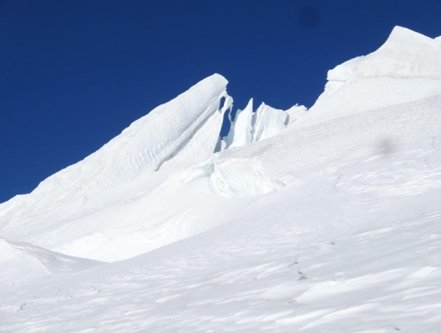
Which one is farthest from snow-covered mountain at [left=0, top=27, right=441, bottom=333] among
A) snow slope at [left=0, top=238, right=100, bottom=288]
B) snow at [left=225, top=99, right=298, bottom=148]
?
snow at [left=225, top=99, right=298, bottom=148]

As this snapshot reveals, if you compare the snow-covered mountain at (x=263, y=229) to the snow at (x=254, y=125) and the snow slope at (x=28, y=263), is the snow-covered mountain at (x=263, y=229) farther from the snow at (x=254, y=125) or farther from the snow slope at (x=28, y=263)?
the snow at (x=254, y=125)

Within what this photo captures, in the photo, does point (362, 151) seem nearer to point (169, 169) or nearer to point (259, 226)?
point (259, 226)

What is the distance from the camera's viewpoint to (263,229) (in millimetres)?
11375

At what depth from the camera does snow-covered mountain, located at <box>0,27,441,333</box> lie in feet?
15.9

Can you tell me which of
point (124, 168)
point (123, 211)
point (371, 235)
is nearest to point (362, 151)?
point (123, 211)

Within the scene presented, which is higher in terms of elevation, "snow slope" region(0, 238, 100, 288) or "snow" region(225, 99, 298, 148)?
"snow" region(225, 99, 298, 148)

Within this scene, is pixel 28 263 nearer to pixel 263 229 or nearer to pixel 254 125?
pixel 263 229

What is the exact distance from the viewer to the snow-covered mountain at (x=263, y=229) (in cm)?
486

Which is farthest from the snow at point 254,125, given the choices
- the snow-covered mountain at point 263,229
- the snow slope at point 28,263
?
the snow slope at point 28,263

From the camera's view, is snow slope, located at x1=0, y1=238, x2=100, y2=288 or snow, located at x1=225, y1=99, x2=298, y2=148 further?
snow, located at x1=225, y1=99, x2=298, y2=148

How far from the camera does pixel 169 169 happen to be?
31188mm

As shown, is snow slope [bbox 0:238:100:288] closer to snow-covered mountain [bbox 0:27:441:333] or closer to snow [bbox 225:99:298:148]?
snow-covered mountain [bbox 0:27:441:333]

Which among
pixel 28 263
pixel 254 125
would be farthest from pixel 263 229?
pixel 254 125

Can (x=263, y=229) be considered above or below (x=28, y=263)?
below
